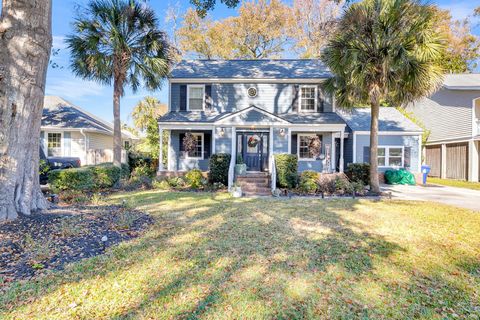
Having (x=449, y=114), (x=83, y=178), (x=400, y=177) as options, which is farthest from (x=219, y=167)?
(x=449, y=114)

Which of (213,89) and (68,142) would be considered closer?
(213,89)

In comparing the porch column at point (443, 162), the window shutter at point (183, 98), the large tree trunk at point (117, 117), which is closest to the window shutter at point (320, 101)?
the window shutter at point (183, 98)

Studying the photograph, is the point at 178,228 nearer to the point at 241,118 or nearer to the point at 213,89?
the point at 241,118

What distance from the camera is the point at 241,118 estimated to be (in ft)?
40.2

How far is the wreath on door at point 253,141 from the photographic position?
1326 centimetres

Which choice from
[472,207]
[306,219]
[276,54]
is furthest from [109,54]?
[276,54]

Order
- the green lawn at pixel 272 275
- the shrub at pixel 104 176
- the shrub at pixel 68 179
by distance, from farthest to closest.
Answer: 1. the shrub at pixel 104 176
2. the shrub at pixel 68 179
3. the green lawn at pixel 272 275

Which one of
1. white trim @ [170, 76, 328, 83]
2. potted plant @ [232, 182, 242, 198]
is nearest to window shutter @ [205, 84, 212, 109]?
white trim @ [170, 76, 328, 83]

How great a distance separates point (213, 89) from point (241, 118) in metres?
3.36

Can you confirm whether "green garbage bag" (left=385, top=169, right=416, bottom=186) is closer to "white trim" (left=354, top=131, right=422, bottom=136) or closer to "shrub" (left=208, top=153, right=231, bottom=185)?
"white trim" (left=354, top=131, right=422, bottom=136)

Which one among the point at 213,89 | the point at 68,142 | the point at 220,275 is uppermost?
the point at 213,89

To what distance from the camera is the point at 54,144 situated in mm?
16344

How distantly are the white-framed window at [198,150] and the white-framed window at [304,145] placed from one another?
17.9 feet

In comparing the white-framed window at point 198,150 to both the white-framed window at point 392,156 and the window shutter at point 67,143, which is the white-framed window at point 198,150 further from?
the white-framed window at point 392,156
